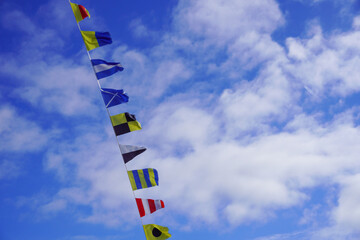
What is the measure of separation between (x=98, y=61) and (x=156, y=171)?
10.2 meters

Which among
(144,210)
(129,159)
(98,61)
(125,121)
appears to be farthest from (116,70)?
(144,210)

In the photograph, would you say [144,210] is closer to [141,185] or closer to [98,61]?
[141,185]

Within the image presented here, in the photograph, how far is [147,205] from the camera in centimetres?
2692

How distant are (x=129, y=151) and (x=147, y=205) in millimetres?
4386

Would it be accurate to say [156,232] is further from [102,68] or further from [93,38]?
[93,38]

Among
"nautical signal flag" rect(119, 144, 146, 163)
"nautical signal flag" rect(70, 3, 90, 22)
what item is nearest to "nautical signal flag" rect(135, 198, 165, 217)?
"nautical signal flag" rect(119, 144, 146, 163)

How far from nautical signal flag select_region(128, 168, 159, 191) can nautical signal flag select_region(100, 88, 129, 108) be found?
573cm

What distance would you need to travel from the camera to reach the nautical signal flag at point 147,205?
26.6 metres

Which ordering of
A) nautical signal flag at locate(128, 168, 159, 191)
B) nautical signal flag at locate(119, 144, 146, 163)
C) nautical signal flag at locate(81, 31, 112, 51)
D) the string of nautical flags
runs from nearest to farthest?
the string of nautical flags < nautical signal flag at locate(128, 168, 159, 191) < nautical signal flag at locate(119, 144, 146, 163) < nautical signal flag at locate(81, 31, 112, 51)

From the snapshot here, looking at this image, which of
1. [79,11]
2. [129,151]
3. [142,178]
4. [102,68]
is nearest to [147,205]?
[142,178]

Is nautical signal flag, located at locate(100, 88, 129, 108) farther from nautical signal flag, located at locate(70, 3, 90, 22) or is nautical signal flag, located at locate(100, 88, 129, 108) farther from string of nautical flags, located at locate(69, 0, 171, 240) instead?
nautical signal flag, located at locate(70, 3, 90, 22)

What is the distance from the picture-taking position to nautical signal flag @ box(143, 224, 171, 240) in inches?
1029

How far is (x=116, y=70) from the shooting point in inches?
1148

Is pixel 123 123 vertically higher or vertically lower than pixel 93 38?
lower
